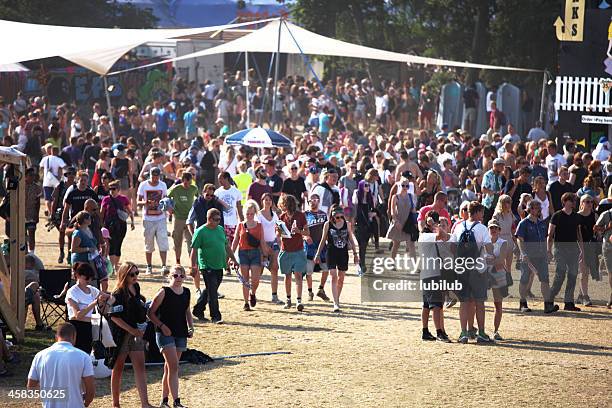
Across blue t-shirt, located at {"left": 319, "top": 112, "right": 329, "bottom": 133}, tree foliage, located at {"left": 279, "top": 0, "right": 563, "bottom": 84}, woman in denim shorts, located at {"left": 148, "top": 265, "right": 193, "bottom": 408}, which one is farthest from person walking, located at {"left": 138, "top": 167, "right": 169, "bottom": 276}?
tree foliage, located at {"left": 279, "top": 0, "right": 563, "bottom": 84}

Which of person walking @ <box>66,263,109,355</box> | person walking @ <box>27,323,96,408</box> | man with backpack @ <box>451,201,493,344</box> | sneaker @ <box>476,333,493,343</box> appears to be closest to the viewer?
person walking @ <box>27,323,96,408</box>

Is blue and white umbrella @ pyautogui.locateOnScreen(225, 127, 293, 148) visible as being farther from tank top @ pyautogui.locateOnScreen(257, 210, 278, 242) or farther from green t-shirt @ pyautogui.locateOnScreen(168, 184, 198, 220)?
tank top @ pyautogui.locateOnScreen(257, 210, 278, 242)

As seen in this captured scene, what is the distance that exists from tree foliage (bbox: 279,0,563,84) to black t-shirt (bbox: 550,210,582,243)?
23186 mm

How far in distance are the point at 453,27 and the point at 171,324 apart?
3345cm

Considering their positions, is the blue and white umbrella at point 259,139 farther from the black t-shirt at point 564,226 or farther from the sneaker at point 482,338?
the sneaker at point 482,338

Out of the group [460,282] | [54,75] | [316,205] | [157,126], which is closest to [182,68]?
[54,75]

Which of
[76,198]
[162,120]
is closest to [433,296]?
[76,198]

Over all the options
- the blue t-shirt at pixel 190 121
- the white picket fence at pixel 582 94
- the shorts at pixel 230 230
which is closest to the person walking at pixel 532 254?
the shorts at pixel 230 230

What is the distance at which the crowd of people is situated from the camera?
1150cm

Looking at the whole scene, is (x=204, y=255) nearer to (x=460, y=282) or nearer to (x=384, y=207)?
(x=460, y=282)

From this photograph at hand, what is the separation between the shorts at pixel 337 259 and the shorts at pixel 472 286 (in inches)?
81.3

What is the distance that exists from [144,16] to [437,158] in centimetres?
2880

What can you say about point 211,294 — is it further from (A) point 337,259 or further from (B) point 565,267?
(B) point 565,267

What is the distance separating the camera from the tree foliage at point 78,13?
44.1 m
